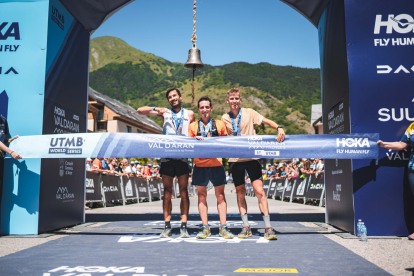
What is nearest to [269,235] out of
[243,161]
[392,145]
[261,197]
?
[261,197]

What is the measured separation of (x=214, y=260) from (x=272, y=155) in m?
1.93

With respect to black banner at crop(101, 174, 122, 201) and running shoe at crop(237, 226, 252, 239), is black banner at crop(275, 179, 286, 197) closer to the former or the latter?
black banner at crop(101, 174, 122, 201)

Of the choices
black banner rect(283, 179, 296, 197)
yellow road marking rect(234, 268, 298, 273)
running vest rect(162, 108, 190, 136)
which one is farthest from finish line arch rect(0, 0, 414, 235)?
black banner rect(283, 179, 296, 197)

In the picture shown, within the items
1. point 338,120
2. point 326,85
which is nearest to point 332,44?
point 326,85

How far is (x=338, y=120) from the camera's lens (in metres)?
6.16

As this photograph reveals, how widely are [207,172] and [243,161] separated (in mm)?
575

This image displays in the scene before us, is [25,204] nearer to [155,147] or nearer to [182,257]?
[155,147]

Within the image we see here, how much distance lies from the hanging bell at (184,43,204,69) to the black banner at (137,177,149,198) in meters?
10.1

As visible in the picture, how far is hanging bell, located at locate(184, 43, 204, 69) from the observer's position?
7.49 meters

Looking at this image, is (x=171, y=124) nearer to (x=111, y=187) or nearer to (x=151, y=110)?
(x=151, y=110)

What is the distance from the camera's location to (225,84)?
152750mm

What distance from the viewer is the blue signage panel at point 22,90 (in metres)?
5.57

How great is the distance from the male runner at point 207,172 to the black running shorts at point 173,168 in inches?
7.8

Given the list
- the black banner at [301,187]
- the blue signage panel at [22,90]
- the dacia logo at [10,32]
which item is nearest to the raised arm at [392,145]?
the blue signage panel at [22,90]
